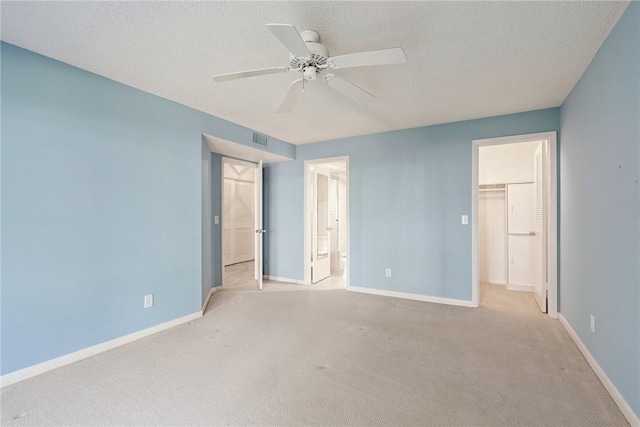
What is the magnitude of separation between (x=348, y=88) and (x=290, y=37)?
78 centimetres

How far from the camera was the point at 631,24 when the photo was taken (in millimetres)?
1668

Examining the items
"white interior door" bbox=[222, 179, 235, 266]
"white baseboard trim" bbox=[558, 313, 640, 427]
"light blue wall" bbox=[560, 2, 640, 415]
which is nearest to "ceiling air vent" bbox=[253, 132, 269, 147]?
"white interior door" bbox=[222, 179, 235, 266]

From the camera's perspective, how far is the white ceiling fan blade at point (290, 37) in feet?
4.74

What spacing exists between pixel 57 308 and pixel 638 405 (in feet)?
12.7

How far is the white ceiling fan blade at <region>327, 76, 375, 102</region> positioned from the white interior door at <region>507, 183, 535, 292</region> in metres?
3.57

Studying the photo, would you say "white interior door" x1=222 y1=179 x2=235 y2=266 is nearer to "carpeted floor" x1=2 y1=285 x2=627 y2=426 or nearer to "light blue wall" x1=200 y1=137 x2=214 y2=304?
"light blue wall" x1=200 y1=137 x2=214 y2=304

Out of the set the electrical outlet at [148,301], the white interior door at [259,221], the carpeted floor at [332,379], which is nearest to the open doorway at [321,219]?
the white interior door at [259,221]

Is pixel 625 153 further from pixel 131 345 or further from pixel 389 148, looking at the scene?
pixel 131 345

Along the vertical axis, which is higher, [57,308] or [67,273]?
[67,273]

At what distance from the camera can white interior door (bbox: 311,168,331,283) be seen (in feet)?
17.0

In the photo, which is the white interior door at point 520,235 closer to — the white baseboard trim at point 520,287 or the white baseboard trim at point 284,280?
the white baseboard trim at point 520,287

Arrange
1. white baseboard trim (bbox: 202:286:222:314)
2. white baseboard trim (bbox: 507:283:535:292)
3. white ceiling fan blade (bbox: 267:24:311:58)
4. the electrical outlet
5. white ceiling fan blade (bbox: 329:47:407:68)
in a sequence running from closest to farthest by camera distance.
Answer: white ceiling fan blade (bbox: 267:24:311:58)
white ceiling fan blade (bbox: 329:47:407:68)
the electrical outlet
white baseboard trim (bbox: 202:286:222:314)
white baseboard trim (bbox: 507:283:535:292)

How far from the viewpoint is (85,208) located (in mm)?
2471

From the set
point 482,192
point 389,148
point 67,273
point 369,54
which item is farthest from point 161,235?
point 482,192
